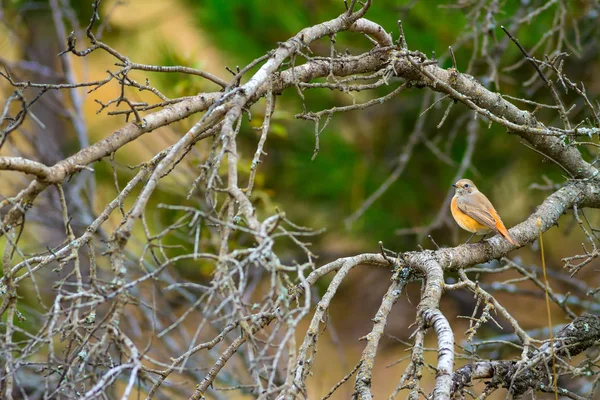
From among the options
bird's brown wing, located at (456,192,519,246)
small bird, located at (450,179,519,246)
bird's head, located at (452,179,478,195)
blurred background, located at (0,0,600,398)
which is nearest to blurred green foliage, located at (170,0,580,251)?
blurred background, located at (0,0,600,398)

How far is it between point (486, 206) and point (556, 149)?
493mm

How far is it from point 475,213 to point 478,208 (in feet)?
0.12

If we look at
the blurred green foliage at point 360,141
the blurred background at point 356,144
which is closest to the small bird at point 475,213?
the blurred background at point 356,144

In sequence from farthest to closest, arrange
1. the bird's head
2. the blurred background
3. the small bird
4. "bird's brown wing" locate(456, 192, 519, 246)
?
1. the blurred background
2. the bird's head
3. the small bird
4. "bird's brown wing" locate(456, 192, 519, 246)

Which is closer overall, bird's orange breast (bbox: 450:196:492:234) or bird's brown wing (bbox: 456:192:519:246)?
bird's brown wing (bbox: 456:192:519:246)

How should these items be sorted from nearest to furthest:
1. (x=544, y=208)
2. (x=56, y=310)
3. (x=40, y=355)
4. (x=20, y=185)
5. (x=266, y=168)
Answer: (x=56, y=310)
(x=544, y=208)
(x=20, y=185)
(x=40, y=355)
(x=266, y=168)

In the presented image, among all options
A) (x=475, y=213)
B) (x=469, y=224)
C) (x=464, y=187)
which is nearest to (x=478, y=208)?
(x=475, y=213)

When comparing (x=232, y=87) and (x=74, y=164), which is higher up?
(x=232, y=87)

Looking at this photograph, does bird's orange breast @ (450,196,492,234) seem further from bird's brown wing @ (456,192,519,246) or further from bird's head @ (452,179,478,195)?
bird's head @ (452,179,478,195)

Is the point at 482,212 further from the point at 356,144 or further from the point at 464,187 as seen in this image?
the point at 356,144

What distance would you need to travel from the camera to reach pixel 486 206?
3709mm

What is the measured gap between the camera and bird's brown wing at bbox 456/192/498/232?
348cm

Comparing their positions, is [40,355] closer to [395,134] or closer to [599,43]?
[395,134]

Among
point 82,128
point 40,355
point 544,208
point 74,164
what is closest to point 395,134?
point 82,128
